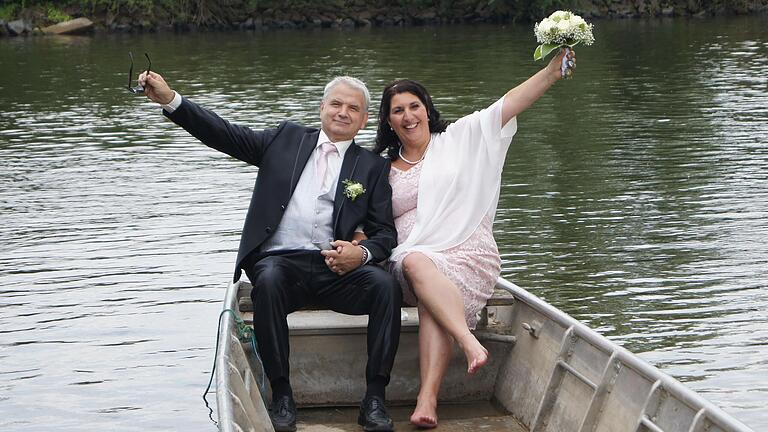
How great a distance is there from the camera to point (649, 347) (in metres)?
9.05

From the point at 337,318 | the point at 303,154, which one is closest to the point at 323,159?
the point at 303,154

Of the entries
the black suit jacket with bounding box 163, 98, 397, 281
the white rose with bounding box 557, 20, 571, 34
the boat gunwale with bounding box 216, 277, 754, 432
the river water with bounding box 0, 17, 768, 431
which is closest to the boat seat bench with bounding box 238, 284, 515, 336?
the boat gunwale with bounding box 216, 277, 754, 432

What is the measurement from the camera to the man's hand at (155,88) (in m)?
6.20

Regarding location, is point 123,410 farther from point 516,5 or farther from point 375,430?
point 516,5

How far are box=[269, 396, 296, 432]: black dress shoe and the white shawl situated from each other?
0.88 meters

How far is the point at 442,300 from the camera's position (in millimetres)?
6074

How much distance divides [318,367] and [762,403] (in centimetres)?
282

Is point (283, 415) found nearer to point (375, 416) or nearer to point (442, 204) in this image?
point (375, 416)

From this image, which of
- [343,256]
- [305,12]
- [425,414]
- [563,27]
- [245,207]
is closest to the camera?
[425,414]

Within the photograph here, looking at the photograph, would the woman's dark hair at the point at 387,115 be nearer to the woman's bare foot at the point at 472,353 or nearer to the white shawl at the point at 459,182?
the white shawl at the point at 459,182

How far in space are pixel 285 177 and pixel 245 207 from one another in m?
8.01

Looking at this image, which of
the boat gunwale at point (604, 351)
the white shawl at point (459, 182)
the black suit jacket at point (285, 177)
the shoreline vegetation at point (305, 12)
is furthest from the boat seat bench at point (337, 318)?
the shoreline vegetation at point (305, 12)

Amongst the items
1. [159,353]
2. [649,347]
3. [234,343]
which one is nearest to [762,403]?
[649,347]

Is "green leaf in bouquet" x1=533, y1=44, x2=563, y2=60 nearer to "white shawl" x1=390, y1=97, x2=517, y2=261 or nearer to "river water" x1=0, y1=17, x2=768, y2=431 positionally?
"white shawl" x1=390, y1=97, x2=517, y2=261
